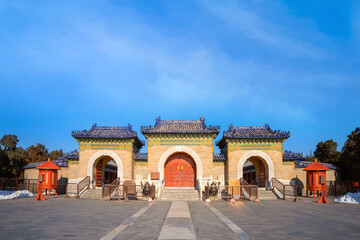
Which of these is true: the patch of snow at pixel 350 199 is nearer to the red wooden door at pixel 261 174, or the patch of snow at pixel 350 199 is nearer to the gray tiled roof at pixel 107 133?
the red wooden door at pixel 261 174

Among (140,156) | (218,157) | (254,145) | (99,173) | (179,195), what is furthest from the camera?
(99,173)

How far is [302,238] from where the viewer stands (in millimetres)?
7566

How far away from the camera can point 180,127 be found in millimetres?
25297

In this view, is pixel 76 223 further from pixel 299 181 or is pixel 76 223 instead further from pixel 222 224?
pixel 299 181

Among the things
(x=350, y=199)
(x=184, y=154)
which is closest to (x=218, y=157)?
(x=184, y=154)

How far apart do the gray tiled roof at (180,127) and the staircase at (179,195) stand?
4696 millimetres

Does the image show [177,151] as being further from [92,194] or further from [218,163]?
[92,194]

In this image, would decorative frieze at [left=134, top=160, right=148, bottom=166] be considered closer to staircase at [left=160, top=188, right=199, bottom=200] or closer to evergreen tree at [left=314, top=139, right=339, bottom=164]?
staircase at [left=160, top=188, right=199, bottom=200]

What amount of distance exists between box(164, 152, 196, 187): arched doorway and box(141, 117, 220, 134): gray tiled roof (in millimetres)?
2064

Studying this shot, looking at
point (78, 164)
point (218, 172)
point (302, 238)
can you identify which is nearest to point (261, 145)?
point (218, 172)

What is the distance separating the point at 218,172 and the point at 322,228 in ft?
53.5

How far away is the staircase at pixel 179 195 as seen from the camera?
2119cm

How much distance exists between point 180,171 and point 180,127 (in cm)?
360

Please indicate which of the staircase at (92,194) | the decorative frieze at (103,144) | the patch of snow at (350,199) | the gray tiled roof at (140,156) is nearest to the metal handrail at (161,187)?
the gray tiled roof at (140,156)
